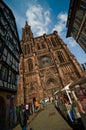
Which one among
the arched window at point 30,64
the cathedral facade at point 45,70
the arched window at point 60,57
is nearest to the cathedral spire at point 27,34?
the cathedral facade at point 45,70

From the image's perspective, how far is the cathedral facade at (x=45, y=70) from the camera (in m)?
24.4

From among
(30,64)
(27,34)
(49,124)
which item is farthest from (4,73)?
(27,34)

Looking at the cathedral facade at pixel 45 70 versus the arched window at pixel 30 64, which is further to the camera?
the arched window at pixel 30 64

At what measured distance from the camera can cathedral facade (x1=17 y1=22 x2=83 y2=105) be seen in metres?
24.4

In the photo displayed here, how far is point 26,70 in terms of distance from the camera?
29.0m

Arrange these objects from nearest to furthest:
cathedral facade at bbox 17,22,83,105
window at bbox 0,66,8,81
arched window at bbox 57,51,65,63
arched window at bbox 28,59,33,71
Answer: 1. window at bbox 0,66,8,81
2. cathedral facade at bbox 17,22,83,105
3. arched window at bbox 57,51,65,63
4. arched window at bbox 28,59,33,71

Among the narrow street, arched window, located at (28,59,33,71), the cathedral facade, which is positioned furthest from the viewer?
arched window, located at (28,59,33,71)

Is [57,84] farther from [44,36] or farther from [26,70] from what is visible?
[44,36]

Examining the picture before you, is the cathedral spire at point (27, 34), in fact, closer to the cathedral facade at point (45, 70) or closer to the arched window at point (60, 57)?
the cathedral facade at point (45, 70)

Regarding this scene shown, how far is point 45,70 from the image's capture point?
27.9 metres

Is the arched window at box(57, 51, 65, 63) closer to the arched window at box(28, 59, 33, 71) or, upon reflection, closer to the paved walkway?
the arched window at box(28, 59, 33, 71)

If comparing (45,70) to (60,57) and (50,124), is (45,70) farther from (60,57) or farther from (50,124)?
(50,124)

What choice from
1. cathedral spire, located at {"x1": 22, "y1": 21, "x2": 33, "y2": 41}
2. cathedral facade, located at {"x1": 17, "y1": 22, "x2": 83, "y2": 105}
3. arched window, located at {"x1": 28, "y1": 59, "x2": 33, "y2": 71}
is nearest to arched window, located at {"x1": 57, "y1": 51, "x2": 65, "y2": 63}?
cathedral facade, located at {"x1": 17, "y1": 22, "x2": 83, "y2": 105}

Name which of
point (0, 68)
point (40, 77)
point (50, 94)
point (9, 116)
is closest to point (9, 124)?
point (9, 116)
